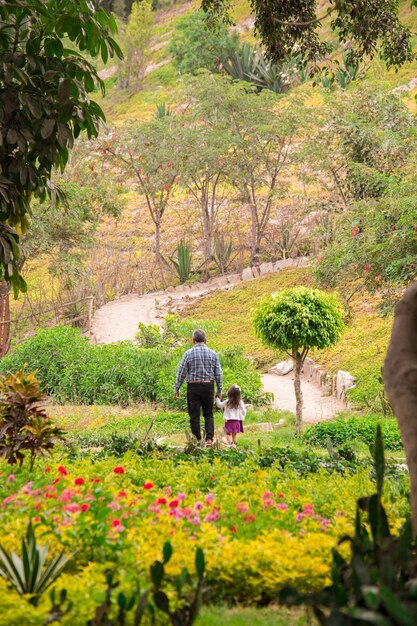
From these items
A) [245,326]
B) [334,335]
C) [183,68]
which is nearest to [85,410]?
[334,335]

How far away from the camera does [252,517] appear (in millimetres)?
4215

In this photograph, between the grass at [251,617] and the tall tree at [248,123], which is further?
the tall tree at [248,123]

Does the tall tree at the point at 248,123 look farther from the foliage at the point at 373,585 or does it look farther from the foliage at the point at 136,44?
the foliage at the point at 136,44

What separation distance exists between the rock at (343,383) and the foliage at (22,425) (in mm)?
9632

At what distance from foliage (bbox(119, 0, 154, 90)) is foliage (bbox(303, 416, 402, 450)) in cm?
4135

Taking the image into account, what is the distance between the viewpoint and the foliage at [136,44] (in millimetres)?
47938

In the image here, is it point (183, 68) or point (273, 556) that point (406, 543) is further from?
point (183, 68)

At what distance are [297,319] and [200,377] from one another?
2.45 meters

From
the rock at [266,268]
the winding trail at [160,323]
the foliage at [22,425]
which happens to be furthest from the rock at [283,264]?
the foliage at [22,425]

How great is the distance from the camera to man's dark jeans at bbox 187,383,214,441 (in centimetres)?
958

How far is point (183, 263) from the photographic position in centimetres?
2741

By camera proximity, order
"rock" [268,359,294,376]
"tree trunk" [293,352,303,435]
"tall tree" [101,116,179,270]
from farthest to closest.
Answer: "tall tree" [101,116,179,270]
"rock" [268,359,294,376]
"tree trunk" [293,352,303,435]

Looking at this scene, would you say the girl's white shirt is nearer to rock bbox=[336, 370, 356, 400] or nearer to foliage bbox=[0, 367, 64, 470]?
foliage bbox=[0, 367, 64, 470]

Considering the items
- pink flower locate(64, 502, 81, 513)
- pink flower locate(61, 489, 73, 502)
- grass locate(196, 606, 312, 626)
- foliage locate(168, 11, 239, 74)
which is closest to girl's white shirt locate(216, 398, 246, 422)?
pink flower locate(61, 489, 73, 502)
